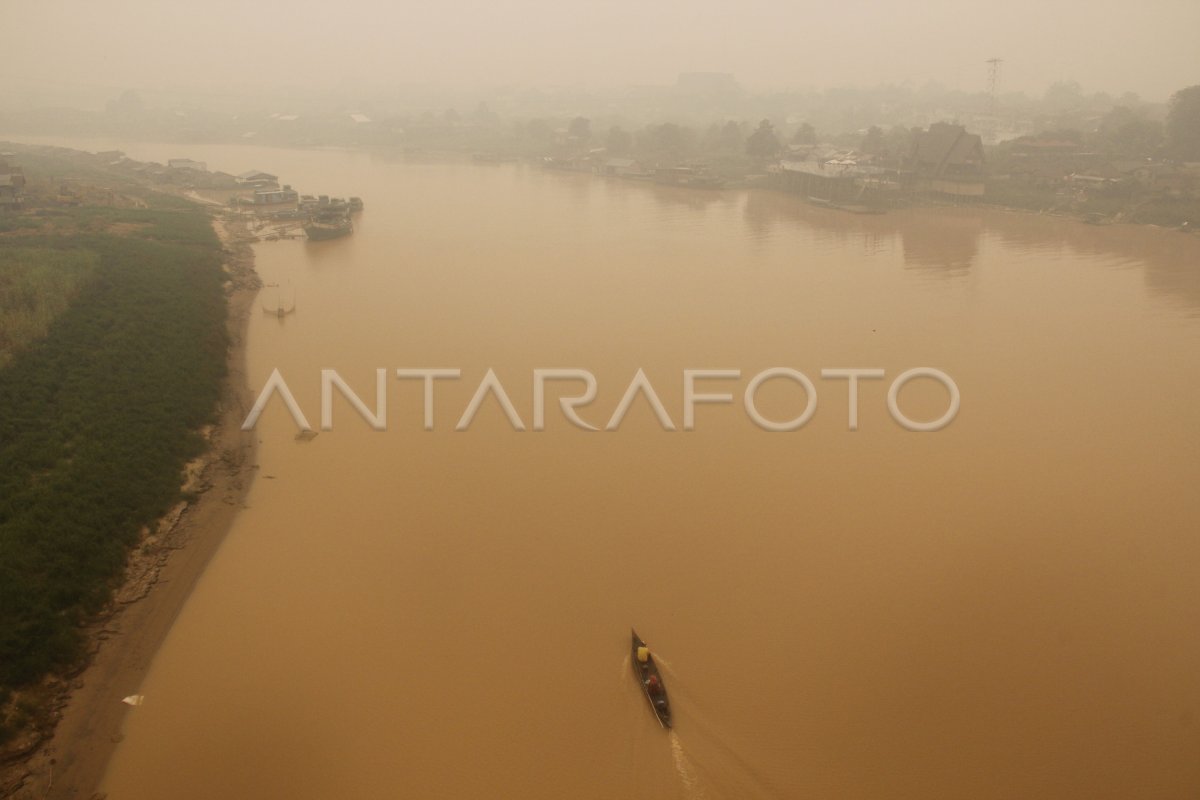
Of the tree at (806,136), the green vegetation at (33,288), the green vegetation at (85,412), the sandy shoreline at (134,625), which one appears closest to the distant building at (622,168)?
the tree at (806,136)

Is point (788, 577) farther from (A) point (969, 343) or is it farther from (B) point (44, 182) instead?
(B) point (44, 182)

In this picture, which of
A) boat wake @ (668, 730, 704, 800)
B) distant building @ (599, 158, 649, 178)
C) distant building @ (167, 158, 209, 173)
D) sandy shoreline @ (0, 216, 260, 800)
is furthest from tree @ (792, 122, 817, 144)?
boat wake @ (668, 730, 704, 800)

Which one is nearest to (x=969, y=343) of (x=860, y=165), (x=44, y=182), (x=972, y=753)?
(x=972, y=753)

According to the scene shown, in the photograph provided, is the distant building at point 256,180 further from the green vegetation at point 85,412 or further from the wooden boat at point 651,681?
the wooden boat at point 651,681

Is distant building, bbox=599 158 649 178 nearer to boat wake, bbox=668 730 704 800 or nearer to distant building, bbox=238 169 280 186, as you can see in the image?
distant building, bbox=238 169 280 186

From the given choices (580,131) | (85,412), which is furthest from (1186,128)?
(85,412)

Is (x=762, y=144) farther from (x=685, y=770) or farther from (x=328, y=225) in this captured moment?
(x=685, y=770)
